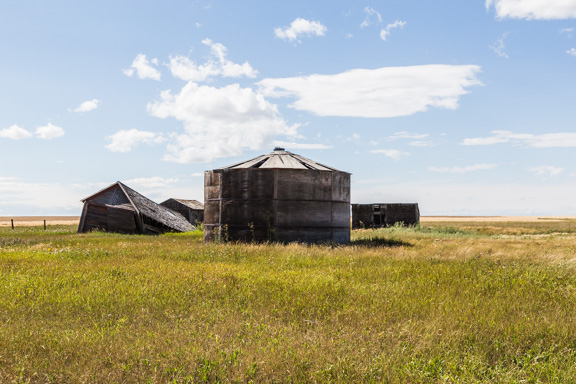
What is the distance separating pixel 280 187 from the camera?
19.9 m

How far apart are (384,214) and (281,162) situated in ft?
88.9

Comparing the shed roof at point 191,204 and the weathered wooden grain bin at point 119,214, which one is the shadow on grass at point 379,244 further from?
the shed roof at point 191,204

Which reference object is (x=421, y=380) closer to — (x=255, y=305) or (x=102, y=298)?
(x=255, y=305)

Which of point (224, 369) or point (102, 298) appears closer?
point (224, 369)

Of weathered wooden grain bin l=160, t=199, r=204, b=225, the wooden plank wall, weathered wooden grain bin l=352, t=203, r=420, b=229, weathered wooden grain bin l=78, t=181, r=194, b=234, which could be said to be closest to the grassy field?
the wooden plank wall

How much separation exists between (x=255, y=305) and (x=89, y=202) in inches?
1333

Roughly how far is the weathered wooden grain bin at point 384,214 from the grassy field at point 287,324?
112ft

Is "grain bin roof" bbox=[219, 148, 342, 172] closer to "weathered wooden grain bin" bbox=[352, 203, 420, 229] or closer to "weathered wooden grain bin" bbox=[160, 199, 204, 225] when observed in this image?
"weathered wooden grain bin" bbox=[352, 203, 420, 229]

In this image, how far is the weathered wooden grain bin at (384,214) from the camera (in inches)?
1810

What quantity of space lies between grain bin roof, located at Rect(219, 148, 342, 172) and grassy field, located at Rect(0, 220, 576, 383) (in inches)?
378

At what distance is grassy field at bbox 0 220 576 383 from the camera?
16.4 feet

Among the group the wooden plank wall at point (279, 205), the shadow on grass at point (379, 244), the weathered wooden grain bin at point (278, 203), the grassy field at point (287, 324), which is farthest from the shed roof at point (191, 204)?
the grassy field at point (287, 324)

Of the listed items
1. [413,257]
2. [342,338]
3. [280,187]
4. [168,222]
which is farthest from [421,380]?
[168,222]

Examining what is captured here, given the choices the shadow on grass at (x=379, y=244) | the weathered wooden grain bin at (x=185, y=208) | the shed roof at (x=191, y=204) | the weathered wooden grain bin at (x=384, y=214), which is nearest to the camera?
the shadow on grass at (x=379, y=244)
